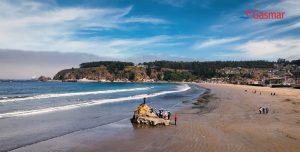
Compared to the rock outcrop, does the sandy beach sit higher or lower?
lower

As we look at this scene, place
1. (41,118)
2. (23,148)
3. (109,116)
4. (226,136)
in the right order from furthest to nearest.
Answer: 1. (109,116)
2. (41,118)
3. (226,136)
4. (23,148)

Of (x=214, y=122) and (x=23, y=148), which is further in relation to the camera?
Result: (x=214, y=122)

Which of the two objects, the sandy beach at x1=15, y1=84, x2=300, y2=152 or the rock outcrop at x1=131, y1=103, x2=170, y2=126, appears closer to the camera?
the sandy beach at x1=15, y1=84, x2=300, y2=152

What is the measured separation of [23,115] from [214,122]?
61.8 ft

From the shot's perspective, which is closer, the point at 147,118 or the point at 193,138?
the point at 193,138

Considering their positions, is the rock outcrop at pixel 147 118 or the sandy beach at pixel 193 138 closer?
the sandy beach at pixel 193 138

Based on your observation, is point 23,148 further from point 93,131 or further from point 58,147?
point 93,131

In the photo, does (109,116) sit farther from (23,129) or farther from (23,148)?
(23,148)

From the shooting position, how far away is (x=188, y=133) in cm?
2325

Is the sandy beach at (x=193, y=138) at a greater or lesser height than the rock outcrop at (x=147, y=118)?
lesser

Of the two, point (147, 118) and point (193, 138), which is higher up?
point (147, 118)

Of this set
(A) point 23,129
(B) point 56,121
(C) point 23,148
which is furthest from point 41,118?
(C) point 23,148

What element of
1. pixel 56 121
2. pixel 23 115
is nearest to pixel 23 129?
pixel 56 121

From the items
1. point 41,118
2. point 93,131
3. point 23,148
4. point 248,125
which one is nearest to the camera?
point 23,148
